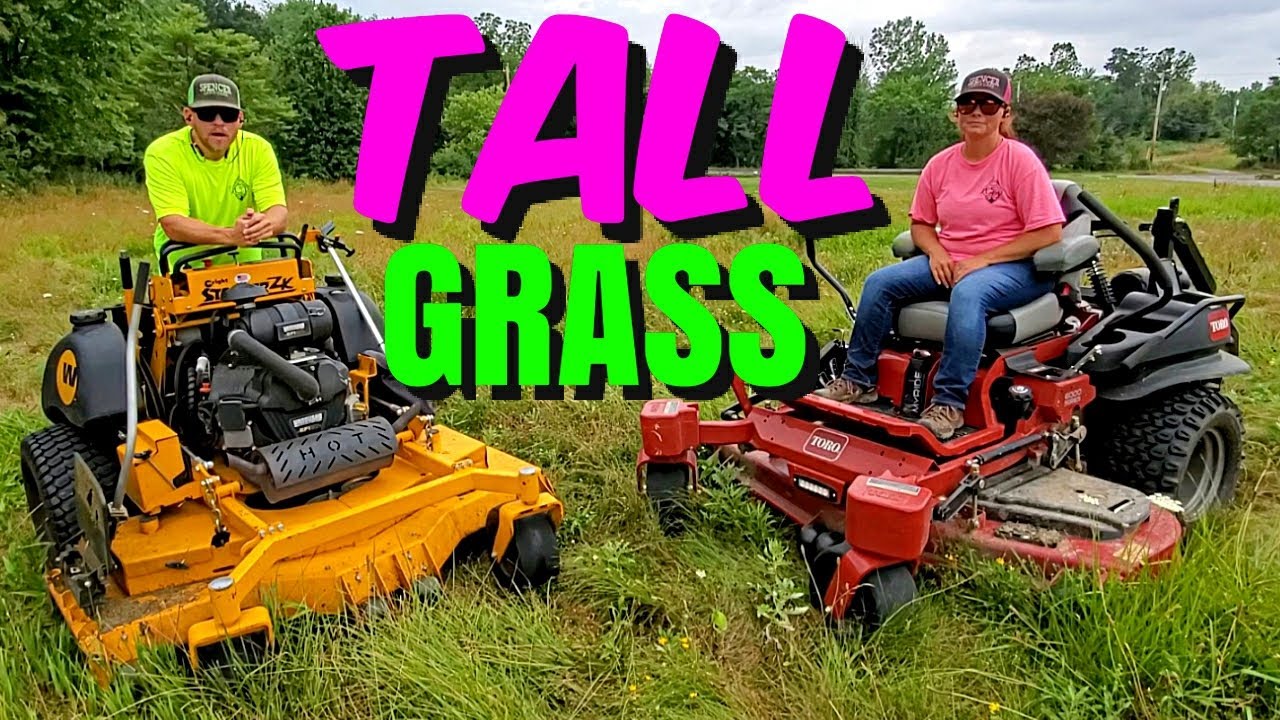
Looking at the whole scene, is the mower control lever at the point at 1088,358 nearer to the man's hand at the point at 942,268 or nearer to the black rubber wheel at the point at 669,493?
the man's hand at the point at 942,268

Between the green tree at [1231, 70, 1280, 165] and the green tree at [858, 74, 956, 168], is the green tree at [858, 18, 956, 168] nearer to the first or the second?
the green tree at [858, 74, 956, 168]

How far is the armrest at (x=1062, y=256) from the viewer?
3814mm

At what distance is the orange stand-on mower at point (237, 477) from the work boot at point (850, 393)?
4.37 feet

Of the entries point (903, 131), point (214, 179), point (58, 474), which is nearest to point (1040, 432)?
point (214, 179)

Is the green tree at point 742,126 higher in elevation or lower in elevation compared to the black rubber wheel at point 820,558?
higher

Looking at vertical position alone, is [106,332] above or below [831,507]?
above

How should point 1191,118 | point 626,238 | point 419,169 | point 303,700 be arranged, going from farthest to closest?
point 1191,118, point 626,238, point 419,169, point 303,700

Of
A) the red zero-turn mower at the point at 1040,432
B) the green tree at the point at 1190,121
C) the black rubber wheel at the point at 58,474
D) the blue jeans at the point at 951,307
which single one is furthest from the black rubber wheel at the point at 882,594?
the green tree at the point at 1190,121

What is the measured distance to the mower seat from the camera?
3818 millimetres

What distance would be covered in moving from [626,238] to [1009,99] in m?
7.51

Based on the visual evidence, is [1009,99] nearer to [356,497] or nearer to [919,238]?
[919,238]

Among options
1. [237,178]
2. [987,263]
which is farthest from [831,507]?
[237,178]

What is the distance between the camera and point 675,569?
3.73m

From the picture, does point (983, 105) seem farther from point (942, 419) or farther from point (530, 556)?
point (530, 556)
